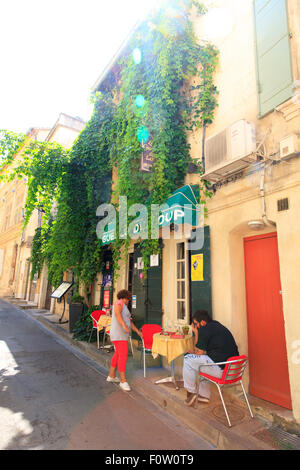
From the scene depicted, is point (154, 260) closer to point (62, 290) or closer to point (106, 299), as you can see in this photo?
point (106, 299)

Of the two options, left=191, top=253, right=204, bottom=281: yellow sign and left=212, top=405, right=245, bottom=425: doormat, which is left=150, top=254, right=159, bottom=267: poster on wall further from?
left=212, top=405, right=245, bottom=425: doormat

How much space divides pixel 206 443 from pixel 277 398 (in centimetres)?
141

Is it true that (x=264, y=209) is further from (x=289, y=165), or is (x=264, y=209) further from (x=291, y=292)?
(x=291, y=292)

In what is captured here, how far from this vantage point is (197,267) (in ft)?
16.8

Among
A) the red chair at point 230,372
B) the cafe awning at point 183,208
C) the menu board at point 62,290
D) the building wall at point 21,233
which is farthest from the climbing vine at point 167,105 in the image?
the building wall at point 21,233

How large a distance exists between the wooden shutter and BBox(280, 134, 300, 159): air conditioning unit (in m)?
1.88

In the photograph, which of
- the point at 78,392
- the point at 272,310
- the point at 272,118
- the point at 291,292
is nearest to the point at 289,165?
the point at 272,118

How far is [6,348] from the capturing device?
677 centimetres

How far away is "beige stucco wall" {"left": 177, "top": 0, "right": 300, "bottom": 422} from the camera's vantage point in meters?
3.47

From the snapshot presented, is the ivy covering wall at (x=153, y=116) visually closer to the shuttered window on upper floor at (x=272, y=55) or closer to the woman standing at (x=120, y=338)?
the shuttered window on upper floor at (x=272, y=55)

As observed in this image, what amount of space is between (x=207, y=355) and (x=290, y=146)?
322 centimetres

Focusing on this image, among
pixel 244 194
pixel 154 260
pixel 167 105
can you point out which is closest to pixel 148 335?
A: pixel 154 260

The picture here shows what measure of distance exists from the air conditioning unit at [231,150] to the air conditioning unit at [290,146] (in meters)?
0.41

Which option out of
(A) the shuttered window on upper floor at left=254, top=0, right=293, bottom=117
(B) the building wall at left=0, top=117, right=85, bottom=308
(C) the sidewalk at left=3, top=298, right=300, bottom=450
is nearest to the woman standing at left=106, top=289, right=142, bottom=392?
(C) the sidewalk at left=3, top=298, right=300, bottom=450
